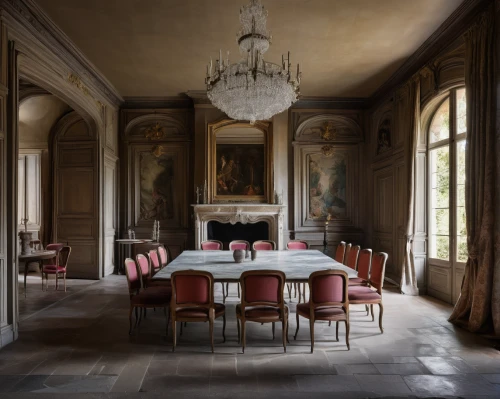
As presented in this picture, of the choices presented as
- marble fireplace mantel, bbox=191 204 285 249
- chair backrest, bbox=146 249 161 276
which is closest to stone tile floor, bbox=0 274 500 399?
chair backrest, bbox=146 249 161 276

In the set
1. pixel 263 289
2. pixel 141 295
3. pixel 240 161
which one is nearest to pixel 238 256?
pixel 141 295

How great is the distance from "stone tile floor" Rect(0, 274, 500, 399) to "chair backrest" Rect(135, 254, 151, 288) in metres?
0.57

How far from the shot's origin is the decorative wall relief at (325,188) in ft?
31.6

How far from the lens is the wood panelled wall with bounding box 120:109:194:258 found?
31.6ft

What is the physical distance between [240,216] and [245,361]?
5.50m

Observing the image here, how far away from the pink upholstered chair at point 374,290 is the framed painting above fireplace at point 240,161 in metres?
4.52

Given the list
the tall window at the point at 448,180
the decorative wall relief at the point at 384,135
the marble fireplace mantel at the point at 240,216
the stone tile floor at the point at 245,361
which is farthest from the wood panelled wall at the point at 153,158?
the tall window at the point at 448,180

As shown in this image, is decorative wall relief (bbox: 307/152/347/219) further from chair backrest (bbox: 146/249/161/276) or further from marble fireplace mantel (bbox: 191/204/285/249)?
chair backrest (bbox: 146/249/161/276)

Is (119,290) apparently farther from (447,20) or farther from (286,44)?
(447,20)

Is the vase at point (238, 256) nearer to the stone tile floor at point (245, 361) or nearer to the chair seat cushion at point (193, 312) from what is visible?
the stone tile floor at point (245, 361)

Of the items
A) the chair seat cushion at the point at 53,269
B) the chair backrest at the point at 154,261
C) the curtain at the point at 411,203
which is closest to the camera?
the chair backrest at the point at 154,261

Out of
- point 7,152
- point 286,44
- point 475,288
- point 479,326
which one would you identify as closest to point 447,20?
point 286,44

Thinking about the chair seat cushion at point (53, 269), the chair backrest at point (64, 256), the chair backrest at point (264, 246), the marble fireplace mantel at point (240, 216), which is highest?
the marble fireplace mantel at point (240, 216)

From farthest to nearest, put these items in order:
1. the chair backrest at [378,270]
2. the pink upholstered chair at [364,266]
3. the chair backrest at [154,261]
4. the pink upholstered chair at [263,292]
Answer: the chair backrest at [154,261] < the pink upholstered chair at [364,266] < the chair backrest at [378,270] < the pink upholstered chair at [263,292]
